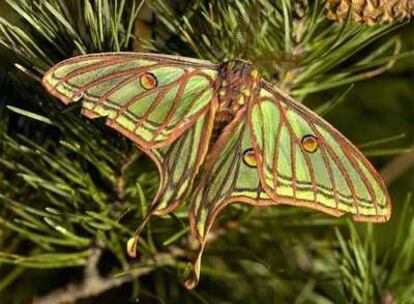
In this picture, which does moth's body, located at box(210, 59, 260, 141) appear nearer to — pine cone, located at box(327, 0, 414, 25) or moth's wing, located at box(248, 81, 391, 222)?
moth's wing, located at box(248, 81, 391, 222)

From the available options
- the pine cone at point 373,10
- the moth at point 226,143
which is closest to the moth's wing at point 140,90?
the moth at point 226,143

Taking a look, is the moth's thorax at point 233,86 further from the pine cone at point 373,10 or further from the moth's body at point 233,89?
the pine cone at point 373,10

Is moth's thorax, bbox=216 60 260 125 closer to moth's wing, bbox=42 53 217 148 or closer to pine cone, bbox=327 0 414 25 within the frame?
moth's wing, bbox=42 53 217 148

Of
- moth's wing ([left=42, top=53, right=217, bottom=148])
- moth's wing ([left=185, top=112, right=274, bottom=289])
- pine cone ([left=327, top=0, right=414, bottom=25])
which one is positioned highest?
pine cone ([left=327, top=0, right=414, bottom=25])

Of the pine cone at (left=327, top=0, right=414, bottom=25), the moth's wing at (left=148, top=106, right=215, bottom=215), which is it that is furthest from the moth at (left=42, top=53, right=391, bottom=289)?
the pine cone at (left=327, top=0, right=414, bottom=25)

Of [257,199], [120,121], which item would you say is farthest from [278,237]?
[120,121]

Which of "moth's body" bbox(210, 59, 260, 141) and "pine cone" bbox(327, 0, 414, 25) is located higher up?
"pine cone" bbox(327, 0, 414, 25)

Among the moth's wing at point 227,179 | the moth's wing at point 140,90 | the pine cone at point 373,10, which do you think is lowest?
the moth's wing at point 227,179

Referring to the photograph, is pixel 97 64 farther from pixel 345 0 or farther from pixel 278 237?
pixel 278 237
